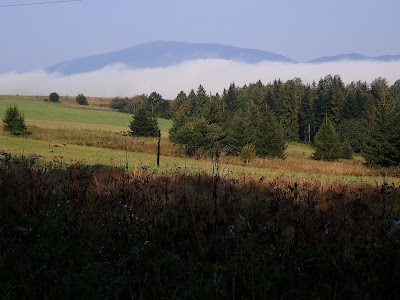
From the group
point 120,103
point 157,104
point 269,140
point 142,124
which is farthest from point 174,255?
point 120,103

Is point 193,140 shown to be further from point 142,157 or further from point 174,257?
point 174,257

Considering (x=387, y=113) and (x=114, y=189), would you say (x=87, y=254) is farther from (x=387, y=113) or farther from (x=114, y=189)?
(x=387, y=113)

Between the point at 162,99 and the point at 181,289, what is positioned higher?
the point at 162,99

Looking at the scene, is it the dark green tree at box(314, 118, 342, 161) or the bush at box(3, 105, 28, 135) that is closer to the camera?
the bush at box(3, 105, 28, 135)

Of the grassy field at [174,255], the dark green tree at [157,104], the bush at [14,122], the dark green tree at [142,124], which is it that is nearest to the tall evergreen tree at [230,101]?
the dark green tree at [157,104]

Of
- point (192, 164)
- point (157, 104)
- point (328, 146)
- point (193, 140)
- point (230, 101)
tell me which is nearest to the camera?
point (192, 164)

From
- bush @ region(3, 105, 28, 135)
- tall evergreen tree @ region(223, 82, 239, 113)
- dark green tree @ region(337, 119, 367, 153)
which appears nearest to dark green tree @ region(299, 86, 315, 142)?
dark green tree @ region(337, 119, 367, 153)

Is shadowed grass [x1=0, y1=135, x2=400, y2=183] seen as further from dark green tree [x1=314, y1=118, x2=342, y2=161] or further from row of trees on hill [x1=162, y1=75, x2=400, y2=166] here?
A: dark green tree [x1=314, y1=118, x2=342, y2=161]

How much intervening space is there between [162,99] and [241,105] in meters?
28.9

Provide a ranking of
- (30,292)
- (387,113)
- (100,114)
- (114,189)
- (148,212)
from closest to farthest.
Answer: (30,292) → (148,212) → (114,189) → (387,113) → (100,114)

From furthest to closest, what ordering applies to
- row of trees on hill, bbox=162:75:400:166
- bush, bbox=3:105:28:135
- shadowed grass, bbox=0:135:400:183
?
row of trees on hill, bbox=162:75:400:166, bush, bbox=3:105:28:135, shadowed grass, bbox=0:135:400:183

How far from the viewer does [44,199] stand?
15.7ft

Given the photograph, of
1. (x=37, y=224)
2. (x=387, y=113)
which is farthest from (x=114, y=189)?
(x=387, y=113)

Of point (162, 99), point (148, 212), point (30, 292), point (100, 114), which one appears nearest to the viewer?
point (30, 292)
